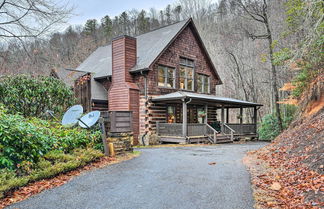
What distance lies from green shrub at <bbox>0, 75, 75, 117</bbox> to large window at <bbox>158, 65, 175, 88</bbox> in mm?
7108

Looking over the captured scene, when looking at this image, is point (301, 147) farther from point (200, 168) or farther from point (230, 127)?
point (230, 127)

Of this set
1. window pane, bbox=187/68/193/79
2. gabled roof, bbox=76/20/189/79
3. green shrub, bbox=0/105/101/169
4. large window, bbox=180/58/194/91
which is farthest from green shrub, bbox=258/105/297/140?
green shrub, bbox=0/105/101/169

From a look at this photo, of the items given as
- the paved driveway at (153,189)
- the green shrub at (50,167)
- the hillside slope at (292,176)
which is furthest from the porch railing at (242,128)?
the green shrub at (50,167)

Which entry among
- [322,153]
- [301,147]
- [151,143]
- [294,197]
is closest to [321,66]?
[301,147]

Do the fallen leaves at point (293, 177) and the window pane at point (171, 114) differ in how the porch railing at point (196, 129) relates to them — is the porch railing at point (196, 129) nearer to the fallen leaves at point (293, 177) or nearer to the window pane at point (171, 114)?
the window pane at point (171, 114)

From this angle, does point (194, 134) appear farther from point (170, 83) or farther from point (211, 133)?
point (170, 83)

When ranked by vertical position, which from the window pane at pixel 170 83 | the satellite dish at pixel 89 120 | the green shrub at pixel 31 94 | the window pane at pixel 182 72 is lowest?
the satellite dish at pixel 89 120

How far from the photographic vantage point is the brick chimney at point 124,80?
1603 centimetres

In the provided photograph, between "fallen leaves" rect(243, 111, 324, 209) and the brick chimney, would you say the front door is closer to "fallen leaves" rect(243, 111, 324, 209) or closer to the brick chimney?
the brick chimney

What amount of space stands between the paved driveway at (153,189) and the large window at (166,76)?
10399 millimetres

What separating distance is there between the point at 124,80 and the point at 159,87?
2505 millimetres

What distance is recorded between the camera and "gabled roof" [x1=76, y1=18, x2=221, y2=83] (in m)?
16.6

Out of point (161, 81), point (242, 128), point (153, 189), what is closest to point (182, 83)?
point (161, 81)

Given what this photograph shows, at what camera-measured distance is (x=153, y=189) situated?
5.34 meters
